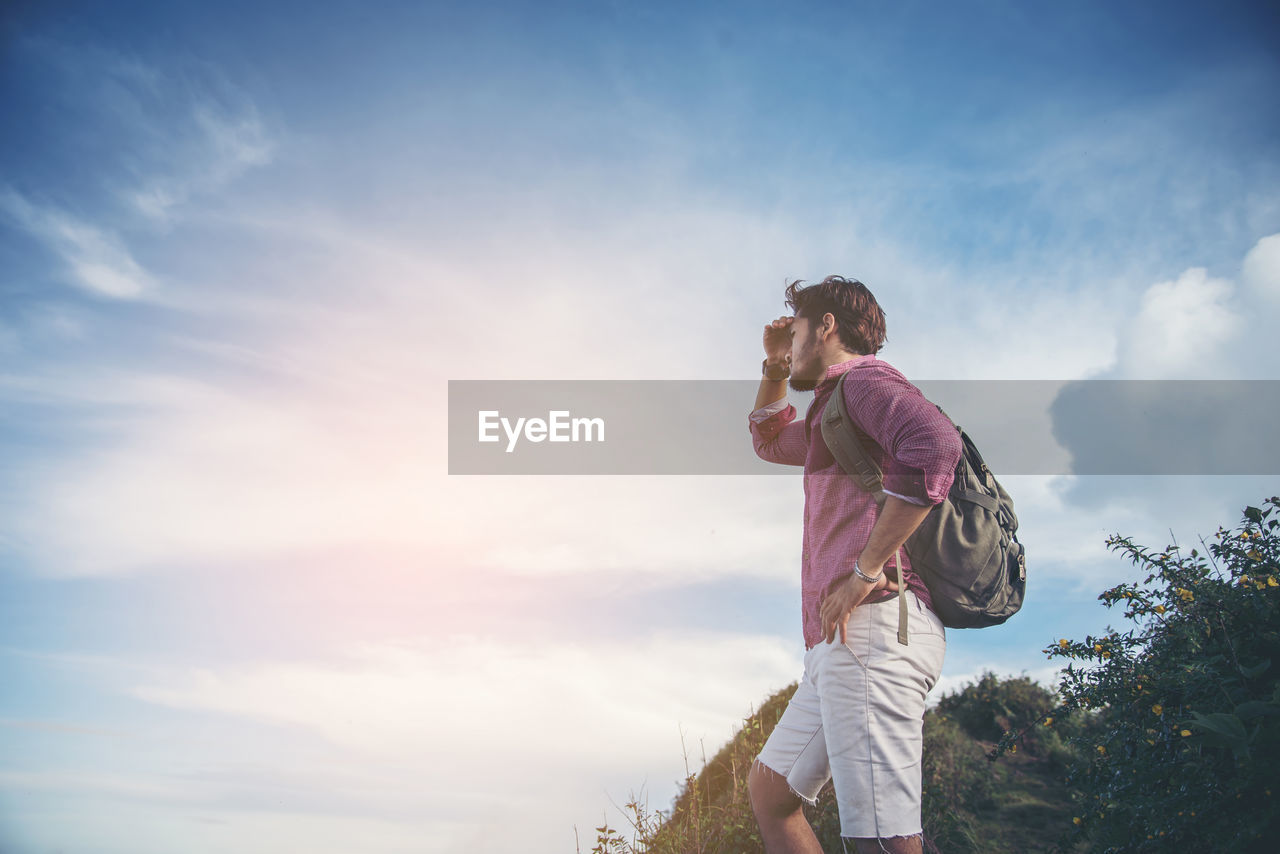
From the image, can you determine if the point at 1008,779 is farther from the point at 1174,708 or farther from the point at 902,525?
the point at 902,525

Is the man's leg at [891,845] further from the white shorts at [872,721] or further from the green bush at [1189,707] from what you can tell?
the green bush at [1189,707]

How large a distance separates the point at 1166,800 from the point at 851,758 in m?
1.87

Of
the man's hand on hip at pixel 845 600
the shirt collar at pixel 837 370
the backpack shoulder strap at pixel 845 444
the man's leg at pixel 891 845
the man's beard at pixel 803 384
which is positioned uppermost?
the man's beard at pixel 803 384

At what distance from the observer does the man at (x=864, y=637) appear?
99.6 inches

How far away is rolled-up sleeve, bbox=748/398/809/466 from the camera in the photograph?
12.1ft

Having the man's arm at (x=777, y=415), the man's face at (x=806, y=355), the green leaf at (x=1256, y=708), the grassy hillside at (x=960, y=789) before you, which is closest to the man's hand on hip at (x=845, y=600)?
the man's face at (x=806, y=355)

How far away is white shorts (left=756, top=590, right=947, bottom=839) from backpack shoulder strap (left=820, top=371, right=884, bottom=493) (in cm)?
41

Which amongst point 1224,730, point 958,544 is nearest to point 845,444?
point 958,544

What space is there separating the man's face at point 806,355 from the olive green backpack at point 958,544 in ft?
1.11

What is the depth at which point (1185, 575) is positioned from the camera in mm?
4293

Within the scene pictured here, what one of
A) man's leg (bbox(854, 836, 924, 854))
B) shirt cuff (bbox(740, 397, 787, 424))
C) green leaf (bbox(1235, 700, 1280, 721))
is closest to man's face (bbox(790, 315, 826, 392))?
shirt cuff (bbox(740, 397, 787, 424))

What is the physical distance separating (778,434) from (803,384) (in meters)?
0.51

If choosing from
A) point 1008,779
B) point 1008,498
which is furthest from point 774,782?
point 1008,779

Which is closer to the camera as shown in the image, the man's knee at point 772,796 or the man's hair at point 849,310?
the man's knee at point 772,796
